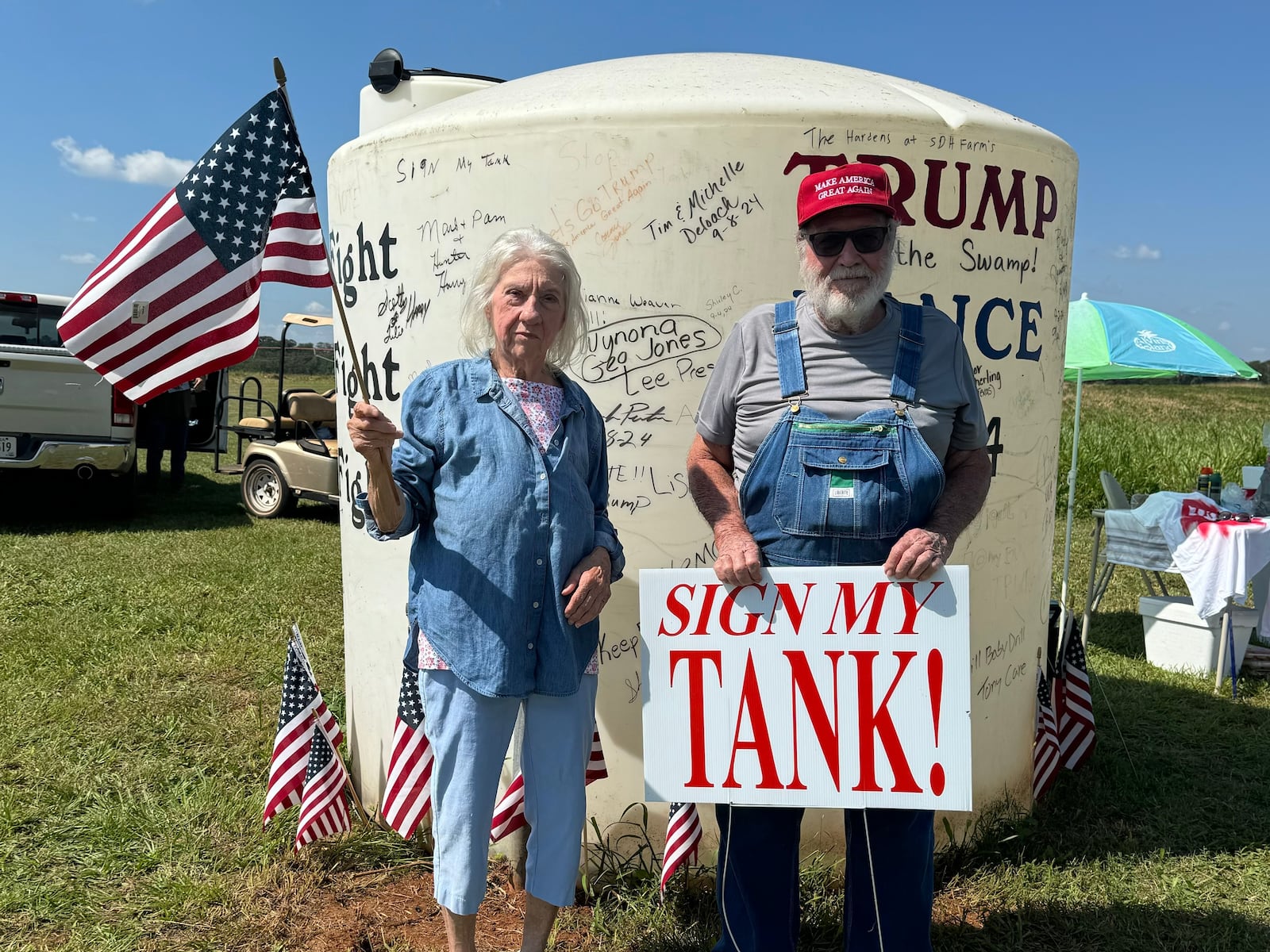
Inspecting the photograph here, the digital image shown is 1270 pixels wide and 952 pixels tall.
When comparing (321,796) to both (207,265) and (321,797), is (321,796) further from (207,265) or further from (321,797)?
(207,265)

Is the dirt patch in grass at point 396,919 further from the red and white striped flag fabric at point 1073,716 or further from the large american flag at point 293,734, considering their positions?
Answer: the red and white striped flag fabric at point 1073,716

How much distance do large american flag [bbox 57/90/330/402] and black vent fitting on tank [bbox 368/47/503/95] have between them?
1.46m

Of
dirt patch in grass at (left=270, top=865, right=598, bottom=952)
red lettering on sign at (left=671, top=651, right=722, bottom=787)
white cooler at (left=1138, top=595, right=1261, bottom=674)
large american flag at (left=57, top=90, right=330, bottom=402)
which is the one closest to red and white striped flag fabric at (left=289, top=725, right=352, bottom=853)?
dirt patch in grass at (left=270, top=865, right=598, bottom=952)

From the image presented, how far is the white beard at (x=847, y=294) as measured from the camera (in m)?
A: 2.48

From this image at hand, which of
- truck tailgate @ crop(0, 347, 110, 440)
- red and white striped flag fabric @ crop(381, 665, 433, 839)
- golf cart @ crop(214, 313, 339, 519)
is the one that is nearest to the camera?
red and white striped flag fabric @ crop(381, 665, 433, 839)

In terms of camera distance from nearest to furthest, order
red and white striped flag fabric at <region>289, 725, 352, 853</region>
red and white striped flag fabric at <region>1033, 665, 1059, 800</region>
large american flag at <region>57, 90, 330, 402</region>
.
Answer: large american flag at <region>57, 90, 330, 402</region> < red and white striped flag fabric at <region>289, 725, 352, 853</region> < red and white striped flag fabric at <region>1033, 665, 1059, 800</region>

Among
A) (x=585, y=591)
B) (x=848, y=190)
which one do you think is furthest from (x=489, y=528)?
(x=848, y=190)

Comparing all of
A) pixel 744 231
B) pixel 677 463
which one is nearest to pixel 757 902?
pixel 677 463

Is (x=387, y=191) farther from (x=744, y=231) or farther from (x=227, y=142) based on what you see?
(x=744, y=231)

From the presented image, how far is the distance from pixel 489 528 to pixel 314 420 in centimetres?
1009

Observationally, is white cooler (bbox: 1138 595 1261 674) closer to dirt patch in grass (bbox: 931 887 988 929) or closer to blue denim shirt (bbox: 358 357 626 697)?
dirt patch in grass (bbox: 931 887 988 929)

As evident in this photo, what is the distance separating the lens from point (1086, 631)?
7484 millimetres

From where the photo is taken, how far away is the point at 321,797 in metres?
3.85

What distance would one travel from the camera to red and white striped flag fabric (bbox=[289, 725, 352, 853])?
150 inches
